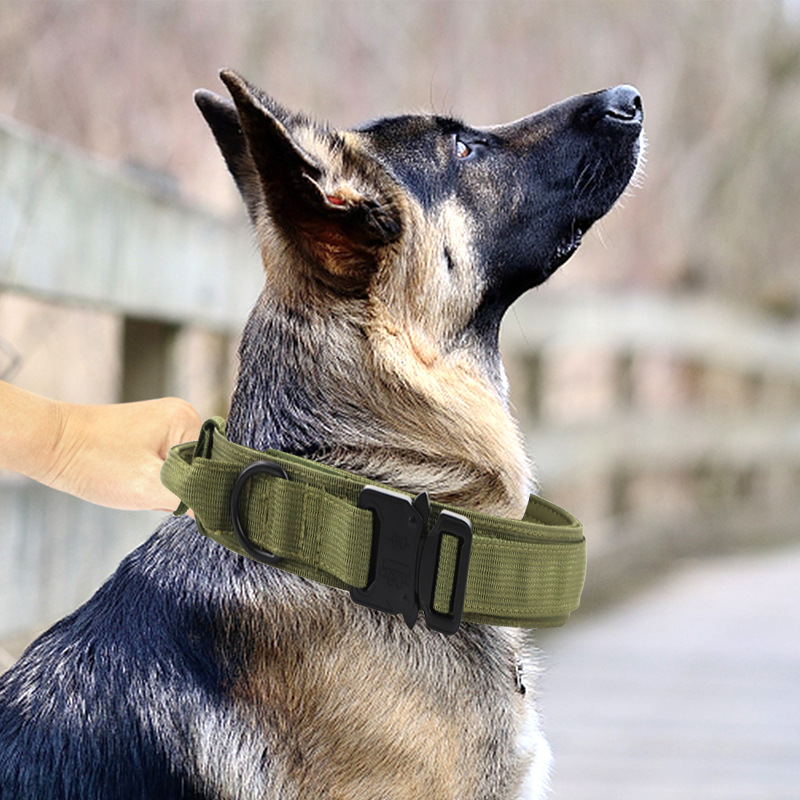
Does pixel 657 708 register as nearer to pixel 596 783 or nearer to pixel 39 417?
pixel 596 783

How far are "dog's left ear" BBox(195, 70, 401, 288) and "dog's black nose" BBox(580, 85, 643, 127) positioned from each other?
446 mm

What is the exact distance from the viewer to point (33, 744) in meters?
1.48

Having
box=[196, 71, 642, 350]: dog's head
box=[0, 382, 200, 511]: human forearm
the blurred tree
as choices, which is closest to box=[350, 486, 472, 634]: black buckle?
box=[196, 71, 642, 350]: dog's head

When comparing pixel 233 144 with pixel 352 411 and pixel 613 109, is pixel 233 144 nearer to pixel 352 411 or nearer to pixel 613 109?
pixel 352 411

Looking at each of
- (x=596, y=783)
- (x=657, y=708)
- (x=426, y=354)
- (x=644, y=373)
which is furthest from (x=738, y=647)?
(x=644, y=373)

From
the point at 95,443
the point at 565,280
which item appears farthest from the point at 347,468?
the point at 565,280

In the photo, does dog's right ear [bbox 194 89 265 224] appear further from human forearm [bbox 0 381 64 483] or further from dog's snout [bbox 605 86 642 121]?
dog's snout [bbox 605 86 642 121]

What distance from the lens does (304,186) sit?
60.5 inches

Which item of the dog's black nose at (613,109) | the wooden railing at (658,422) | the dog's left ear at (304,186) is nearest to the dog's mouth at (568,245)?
the dog's black nose at (613,109)

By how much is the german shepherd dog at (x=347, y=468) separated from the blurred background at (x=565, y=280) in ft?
1.49

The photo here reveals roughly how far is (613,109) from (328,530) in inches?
39.3

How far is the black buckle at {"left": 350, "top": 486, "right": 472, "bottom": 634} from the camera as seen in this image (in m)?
1.46

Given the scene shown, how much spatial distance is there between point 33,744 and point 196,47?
3.69 m

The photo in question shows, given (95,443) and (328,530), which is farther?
(95,443)
